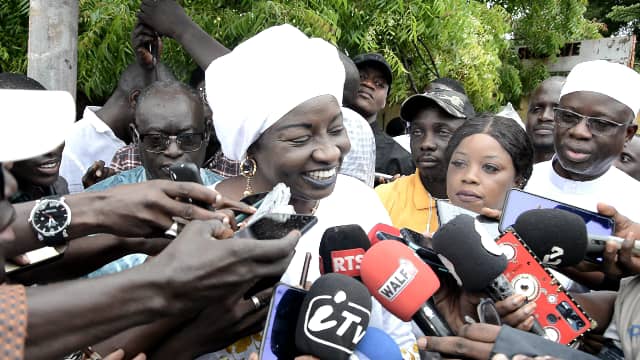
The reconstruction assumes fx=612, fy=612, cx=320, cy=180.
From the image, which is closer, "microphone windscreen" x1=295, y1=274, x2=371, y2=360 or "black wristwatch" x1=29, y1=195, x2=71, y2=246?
"microphone windscreen" x1=295, y1=274, x2=371, y2=360

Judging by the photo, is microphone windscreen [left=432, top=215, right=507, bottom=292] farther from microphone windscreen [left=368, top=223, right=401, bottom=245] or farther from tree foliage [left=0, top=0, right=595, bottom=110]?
tree foliage [left=0, top=0, right=595, bottom=110]

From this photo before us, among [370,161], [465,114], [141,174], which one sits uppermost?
[465,114]

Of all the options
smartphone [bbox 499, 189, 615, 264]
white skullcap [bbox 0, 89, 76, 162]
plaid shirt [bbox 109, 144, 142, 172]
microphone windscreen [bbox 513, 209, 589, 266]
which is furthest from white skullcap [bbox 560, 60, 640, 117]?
white skullcap [bbox 0, 89, 76, 162]

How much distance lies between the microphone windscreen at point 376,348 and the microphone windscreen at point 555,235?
2.06 feet

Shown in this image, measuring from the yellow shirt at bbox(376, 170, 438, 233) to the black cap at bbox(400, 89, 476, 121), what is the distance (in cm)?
42

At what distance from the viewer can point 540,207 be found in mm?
2154

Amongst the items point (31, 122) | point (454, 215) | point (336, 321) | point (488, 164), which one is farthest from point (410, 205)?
point (31, 122)

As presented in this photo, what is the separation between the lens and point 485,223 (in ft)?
7.47

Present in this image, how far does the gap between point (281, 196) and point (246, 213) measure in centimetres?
14

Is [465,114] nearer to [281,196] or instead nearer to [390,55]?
[281,196]

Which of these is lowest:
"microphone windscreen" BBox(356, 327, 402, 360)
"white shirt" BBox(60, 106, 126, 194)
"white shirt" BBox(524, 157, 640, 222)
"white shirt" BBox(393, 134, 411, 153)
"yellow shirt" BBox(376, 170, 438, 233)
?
"white shirt" BBox(393, 134, 411, 153)

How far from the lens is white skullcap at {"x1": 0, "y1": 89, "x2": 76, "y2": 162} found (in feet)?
4.09

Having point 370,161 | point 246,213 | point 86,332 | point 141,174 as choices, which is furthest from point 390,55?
point 86,332

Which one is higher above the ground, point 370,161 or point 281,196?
point 281,196
